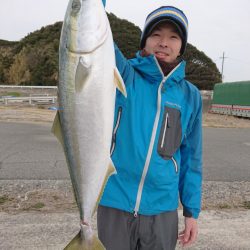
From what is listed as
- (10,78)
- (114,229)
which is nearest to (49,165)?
(114,229)

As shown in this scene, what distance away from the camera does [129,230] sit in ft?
8.00

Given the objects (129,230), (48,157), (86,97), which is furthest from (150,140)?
(48,157)

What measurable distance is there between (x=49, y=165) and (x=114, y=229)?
580 cm

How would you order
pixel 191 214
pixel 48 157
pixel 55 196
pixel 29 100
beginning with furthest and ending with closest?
pixel 29 100
pixel 48 157
pixel 55 196
pixel 191 214

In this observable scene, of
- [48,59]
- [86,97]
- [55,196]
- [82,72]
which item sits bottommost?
[55,196]

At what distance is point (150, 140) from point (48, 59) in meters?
45.6

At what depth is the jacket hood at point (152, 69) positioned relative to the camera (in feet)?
7.84

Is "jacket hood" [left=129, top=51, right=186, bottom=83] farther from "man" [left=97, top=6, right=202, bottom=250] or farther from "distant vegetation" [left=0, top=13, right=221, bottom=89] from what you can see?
"distant vegetation" [left=0, top=13, right=221, bottom=89]

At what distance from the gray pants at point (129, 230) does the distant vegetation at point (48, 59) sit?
38778 mm

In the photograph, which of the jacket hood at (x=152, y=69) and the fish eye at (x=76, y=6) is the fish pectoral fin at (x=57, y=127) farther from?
the jacket hood at (x=152, y=69)

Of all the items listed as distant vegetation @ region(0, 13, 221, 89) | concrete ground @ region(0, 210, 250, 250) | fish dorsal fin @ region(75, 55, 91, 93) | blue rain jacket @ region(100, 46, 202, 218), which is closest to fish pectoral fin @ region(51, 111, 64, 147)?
fish dorsal fin @ region(75, 55, 91, 93)

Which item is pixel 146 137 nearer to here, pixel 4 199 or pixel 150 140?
pixel 150 140

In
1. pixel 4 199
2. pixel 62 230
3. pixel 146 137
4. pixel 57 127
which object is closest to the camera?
pixel 57 127

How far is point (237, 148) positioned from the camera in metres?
11.8
